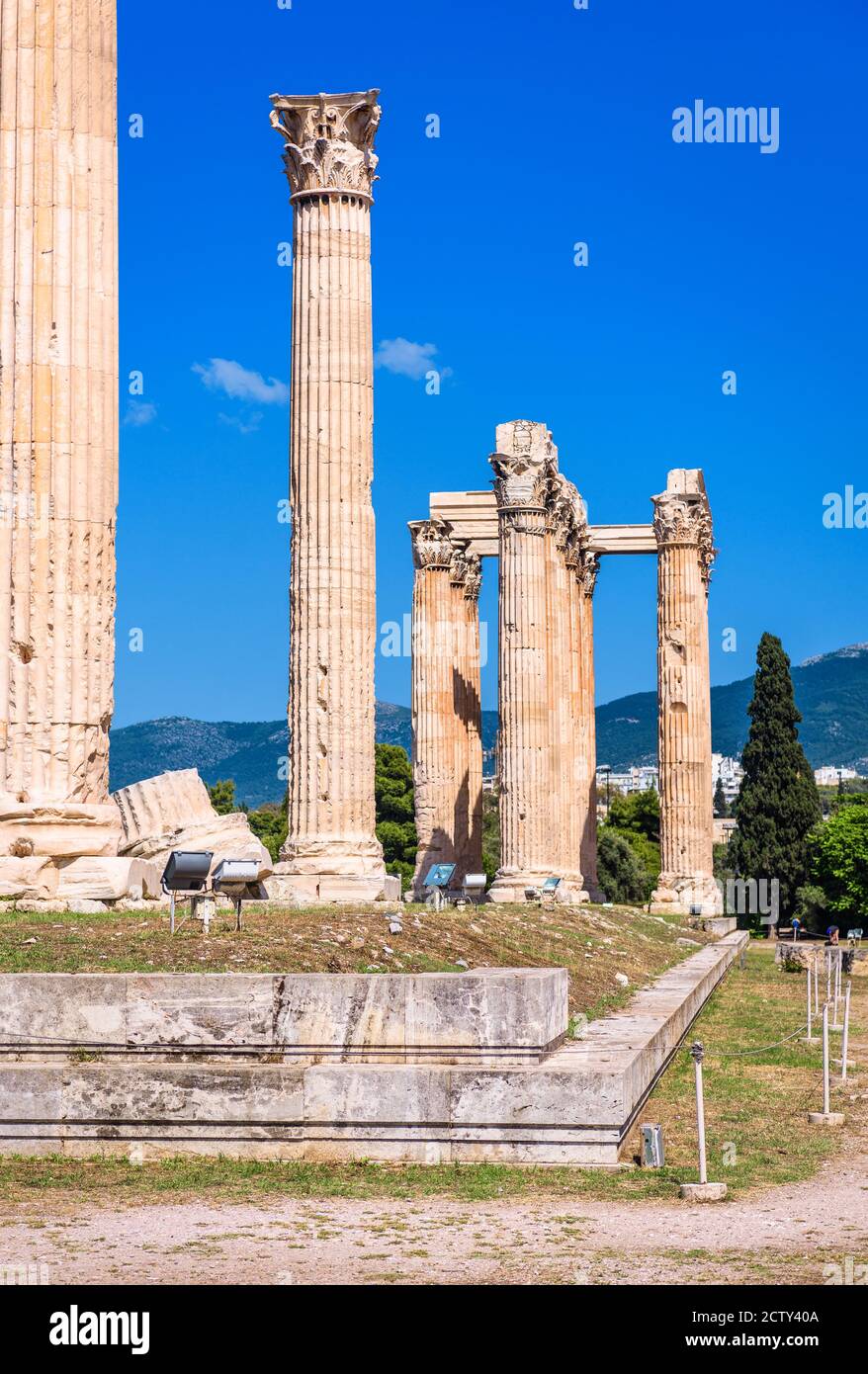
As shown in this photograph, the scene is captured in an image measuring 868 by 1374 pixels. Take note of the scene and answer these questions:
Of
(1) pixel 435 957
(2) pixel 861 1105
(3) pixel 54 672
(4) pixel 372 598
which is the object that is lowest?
(2) pixel 861 1105

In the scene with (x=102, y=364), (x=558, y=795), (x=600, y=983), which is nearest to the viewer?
(x=102, y=364)

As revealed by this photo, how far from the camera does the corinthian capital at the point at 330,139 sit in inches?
1179

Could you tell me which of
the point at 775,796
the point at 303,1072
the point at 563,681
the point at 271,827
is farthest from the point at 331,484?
the point at 271,827

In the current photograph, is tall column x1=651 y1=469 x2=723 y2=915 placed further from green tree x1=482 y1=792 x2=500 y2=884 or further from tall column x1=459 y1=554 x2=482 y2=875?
green tree x1=482 y1=792 x2=500 y2=884

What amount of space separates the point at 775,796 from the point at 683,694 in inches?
1228

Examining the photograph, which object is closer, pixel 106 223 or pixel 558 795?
pixel 106 223

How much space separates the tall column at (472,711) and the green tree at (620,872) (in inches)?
1178

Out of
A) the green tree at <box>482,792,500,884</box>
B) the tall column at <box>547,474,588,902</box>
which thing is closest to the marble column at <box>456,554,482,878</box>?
the tall column at <box>547,474,588,902</box>

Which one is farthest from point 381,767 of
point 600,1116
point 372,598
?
point 600,1116

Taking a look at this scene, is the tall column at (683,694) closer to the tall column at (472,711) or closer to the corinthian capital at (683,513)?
the corinthian capital at (683,513)

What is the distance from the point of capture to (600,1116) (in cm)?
1352
